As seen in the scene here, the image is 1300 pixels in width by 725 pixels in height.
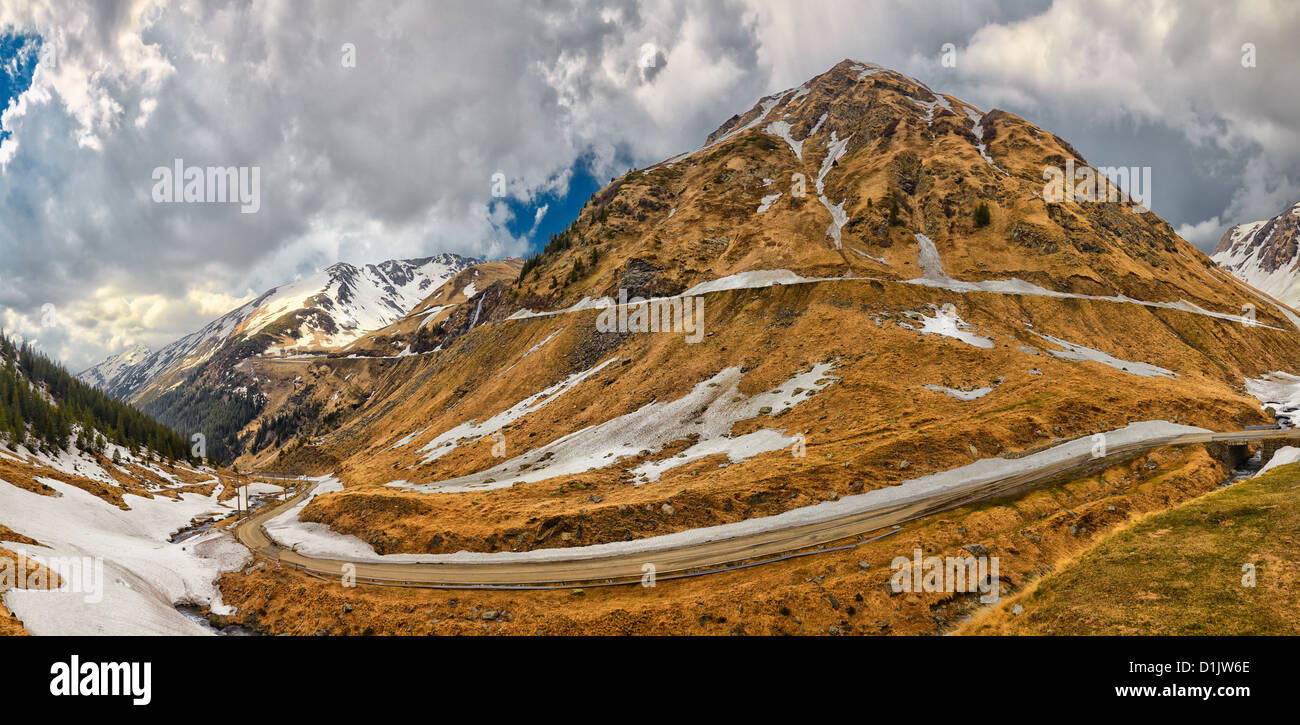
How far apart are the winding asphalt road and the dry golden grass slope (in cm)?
278

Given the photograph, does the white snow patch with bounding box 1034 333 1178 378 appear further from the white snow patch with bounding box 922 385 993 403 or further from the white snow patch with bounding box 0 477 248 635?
the white snow patch with bounding box 0 477 248 635

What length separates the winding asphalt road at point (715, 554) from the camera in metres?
31.7

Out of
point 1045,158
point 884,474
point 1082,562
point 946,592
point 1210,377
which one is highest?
point 1045,158

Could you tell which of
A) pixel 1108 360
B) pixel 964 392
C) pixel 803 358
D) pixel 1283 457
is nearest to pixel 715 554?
pixel 964 392

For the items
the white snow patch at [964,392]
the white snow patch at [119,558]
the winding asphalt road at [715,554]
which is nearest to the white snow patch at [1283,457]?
the winding asphalt road at [715,554]

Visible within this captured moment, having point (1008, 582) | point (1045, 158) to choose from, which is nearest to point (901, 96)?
point (1045, 158)

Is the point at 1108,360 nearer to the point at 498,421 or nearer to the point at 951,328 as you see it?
the point at 951,328

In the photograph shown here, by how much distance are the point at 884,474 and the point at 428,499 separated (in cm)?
4382

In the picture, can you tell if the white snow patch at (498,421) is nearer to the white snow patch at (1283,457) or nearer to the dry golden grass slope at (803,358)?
the dry golden grass slope at (803,358)

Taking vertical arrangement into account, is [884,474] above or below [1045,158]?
below

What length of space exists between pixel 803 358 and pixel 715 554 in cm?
4015

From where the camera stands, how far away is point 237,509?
83000 mm
